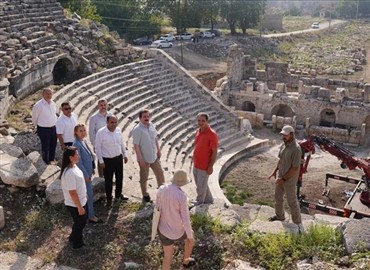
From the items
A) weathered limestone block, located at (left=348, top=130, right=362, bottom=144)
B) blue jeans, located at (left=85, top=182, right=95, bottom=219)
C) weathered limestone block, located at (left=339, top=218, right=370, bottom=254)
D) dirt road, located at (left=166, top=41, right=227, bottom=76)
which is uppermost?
blue jeans, located at (left=85, top=182, right=95, bottom=219)

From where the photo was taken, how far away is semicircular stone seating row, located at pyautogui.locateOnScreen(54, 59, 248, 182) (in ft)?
51.5

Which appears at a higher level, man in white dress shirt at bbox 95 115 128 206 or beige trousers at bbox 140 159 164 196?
man in white dress shirt at bbox 95 115 128 206

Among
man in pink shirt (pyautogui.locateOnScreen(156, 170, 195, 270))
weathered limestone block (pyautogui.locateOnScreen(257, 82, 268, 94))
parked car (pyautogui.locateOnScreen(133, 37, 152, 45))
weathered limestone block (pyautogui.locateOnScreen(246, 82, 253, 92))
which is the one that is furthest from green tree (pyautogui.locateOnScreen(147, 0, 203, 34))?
man in pink shirt (pyautogui.locateOnScreen(156, 170, 195, 270))

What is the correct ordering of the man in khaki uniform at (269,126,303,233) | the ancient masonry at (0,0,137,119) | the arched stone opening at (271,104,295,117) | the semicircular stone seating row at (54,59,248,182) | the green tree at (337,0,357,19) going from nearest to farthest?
the man in khaki uniform at (269,126,303,233)
the ancient masonry at (0,0,137,119)
the semicircular stone seating row at (54,59,248,182)
the arched stone opening at (271,104,295,117)
the green tree at (337,0,357,19)

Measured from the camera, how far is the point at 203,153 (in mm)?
8625

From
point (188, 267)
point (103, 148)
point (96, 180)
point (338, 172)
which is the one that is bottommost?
point (338, 172)

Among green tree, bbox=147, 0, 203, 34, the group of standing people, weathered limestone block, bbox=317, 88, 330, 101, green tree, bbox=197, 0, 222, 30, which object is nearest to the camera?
the group of standing people

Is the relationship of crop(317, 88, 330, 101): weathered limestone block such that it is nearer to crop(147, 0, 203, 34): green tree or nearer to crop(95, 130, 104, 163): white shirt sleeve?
crop(95, 130, 104, 163): white shirt sleeve

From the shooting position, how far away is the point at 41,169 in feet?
29.3

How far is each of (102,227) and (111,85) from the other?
11.0 meters

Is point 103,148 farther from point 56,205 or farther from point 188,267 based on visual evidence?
point 188,267

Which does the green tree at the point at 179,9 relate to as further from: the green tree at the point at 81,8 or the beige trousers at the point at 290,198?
the beige trousers at the point at 290,198

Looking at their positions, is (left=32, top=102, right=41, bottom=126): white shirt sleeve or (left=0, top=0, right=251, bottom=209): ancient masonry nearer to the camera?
(left=32, top=102, right=41, bottom=126): white shirt sleeve

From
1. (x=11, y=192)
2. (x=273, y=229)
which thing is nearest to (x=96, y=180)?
(x=11, y=192)
